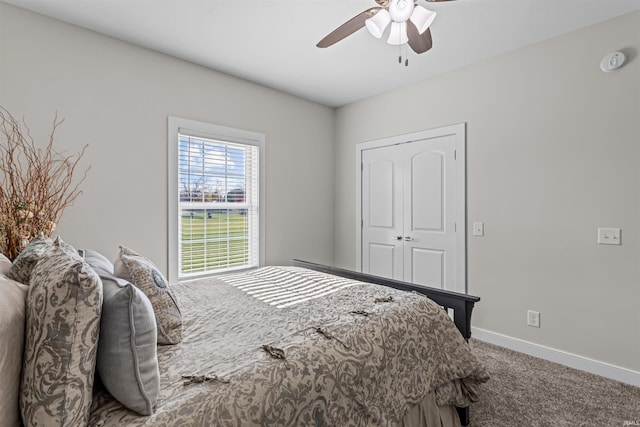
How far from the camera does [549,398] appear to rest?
2.10m

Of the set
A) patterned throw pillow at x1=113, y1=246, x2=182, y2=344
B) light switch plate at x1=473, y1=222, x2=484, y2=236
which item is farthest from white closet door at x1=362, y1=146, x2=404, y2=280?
patterned throw pillow at x1=113, y1=246, x2=182, y2=344

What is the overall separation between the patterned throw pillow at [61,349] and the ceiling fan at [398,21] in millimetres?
1899

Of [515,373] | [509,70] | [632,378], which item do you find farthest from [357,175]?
[632,378]

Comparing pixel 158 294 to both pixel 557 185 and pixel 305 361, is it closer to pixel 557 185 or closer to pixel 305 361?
pixel 305 361

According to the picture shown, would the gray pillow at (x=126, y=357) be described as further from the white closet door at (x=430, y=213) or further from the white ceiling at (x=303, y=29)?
the white closet door at (x=430, y=213)

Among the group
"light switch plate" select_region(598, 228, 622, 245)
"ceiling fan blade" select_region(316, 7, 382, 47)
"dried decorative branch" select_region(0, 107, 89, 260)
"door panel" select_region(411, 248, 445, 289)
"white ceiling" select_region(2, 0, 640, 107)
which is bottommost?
"door panel" select_region(411, 248, 445, 289)

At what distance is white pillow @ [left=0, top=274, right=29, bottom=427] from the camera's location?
2.43 feet

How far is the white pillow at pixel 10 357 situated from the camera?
740 millimetres

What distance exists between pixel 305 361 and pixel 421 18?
1970 mm

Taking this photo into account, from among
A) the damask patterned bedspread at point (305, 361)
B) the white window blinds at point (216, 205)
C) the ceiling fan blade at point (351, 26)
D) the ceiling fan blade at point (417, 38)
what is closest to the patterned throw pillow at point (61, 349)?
the damask patterned bedspread at point (305, 361)

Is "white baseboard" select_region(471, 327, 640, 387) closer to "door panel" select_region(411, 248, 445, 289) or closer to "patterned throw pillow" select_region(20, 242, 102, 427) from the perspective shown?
"door panel" select_region(411, 248, 445, 289)

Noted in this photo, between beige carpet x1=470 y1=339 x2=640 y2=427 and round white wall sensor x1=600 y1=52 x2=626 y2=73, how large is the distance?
2.32 metres

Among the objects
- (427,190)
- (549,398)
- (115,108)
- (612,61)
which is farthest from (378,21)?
(549,398)

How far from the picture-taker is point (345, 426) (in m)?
1.23
